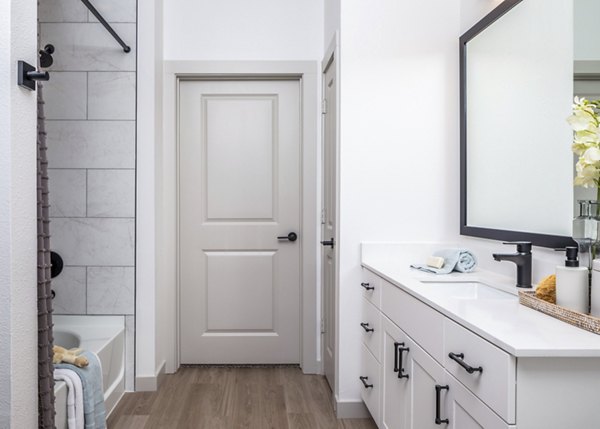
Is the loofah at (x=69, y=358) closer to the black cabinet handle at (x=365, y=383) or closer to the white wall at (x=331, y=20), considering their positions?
the black cabinet handle at (x=365, y=383)

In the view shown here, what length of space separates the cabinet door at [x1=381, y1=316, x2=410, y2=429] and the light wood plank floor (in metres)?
0.50

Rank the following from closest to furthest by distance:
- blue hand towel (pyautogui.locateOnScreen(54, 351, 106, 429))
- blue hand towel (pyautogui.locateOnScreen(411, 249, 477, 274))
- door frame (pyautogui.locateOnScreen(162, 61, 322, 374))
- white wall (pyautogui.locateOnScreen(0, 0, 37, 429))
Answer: white wall (pyautogui.locateOnScreen(0, 0, 37, 429)), blue hand towel (pyautogui.locateOnScreen(54, 351, 106, 429)), blue hand towel (pyautogui.locateOnScreen(411, 249, 477, 274)), door frame (pyautogui.locateOnScreen(162, 61, 322, 374))

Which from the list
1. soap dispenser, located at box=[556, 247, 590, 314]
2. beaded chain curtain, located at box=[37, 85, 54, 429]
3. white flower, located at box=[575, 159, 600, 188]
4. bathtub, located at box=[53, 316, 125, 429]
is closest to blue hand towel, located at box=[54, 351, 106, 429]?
bathtub, located at box=[53, 316, 125, 429]

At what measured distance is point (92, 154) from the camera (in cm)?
288

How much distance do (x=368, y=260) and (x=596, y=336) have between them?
1.41 m

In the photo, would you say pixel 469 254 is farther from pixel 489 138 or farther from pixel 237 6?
pixel 237 6

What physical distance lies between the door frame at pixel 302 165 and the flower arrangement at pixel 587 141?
6.63ft

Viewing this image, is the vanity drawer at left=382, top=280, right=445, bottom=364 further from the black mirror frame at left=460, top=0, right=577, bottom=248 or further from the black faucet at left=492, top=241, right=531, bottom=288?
the black mirror frame at left=460, top=0, right=577, bottom=248

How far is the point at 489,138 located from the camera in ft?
7.27

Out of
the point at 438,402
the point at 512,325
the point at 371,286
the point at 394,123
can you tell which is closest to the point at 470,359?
the point at 512,325

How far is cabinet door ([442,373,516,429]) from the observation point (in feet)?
3.71

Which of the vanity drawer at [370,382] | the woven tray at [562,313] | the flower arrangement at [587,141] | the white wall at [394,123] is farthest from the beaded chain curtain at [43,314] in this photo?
the flower arrangement at [587,141]

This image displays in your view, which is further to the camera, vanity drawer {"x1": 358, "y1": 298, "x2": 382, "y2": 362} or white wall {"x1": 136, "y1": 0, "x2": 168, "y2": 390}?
white wall {"x1": 136, "y1": 0, "x2": 168, "y2": 390}

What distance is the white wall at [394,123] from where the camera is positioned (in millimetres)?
2525
